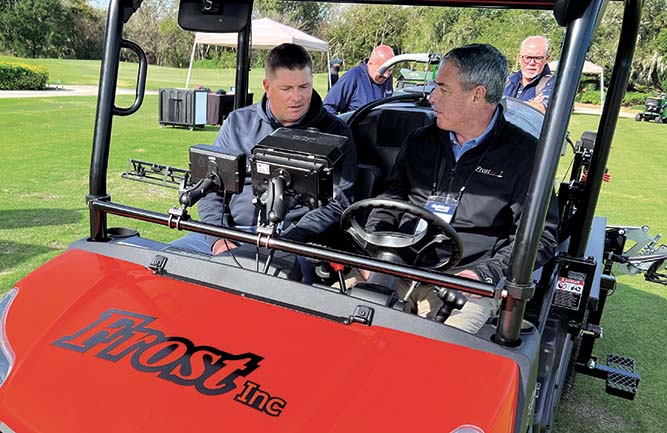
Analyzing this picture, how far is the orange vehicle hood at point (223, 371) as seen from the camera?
1299mm

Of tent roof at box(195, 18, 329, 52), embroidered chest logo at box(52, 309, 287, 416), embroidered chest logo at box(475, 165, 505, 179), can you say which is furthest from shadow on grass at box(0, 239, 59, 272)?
tent roof at box(195, 18, 329, 52)

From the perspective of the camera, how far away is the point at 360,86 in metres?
5.90

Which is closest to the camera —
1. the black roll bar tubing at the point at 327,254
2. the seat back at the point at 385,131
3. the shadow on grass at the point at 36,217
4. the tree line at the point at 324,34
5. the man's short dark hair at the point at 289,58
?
the black roll bar tubing at the point at 327,254

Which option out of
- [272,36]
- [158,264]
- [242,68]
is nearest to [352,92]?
[242,68]

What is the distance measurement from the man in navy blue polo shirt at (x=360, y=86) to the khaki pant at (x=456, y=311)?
12.4 feet

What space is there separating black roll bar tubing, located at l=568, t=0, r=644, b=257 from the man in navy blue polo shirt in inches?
145

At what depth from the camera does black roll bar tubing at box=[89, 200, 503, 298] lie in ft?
4.87

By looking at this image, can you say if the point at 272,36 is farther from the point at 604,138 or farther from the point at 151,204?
the point at 604,138

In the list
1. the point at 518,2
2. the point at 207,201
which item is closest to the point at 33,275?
Result: the point at 207,201

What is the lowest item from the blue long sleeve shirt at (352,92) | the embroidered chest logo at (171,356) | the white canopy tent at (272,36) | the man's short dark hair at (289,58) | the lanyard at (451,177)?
the embroidered chest logo at (171,356)

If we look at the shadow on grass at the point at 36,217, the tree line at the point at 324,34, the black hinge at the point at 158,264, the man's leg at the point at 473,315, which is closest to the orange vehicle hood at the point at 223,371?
the black hinge at the point at 158,264

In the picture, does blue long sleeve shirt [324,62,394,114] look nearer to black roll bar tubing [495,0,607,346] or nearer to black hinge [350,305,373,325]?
black hinge [350,305,373,325]

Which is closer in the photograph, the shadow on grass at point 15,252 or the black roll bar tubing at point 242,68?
the black roll bar tubing at point 242,68

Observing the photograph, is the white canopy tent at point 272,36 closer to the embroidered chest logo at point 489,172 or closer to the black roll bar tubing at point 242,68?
the black roll bar tubing at point 242,68
